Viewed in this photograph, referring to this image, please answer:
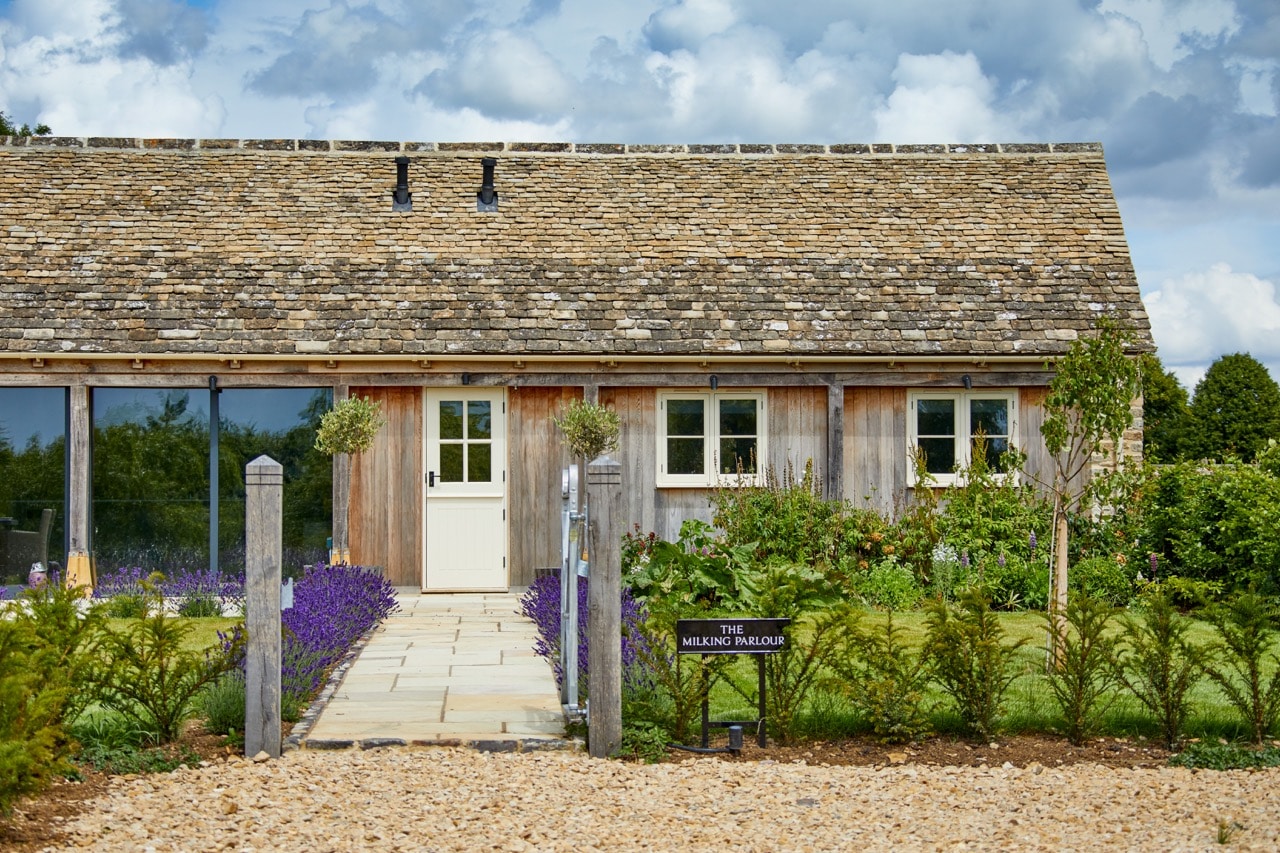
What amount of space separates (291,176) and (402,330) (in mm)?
4346

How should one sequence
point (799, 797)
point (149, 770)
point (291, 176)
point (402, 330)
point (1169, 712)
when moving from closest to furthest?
point (799, 797), point (149, 770), point (1169, 712), point (402, 330), point (291, 176)

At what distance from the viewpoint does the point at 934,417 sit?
15.9 metres

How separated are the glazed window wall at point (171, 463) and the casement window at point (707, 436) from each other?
4.05 m

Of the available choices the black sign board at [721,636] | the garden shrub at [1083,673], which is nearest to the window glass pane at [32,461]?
the black sign board at [721,636]

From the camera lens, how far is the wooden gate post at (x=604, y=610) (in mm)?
7320

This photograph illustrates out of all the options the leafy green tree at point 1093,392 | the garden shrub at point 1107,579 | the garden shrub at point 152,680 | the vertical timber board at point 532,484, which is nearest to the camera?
the garden shrub at point 152,680

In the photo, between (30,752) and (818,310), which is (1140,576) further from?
(30,752)

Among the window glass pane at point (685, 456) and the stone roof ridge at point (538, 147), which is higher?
the stone roof ridge at point (538, 147)

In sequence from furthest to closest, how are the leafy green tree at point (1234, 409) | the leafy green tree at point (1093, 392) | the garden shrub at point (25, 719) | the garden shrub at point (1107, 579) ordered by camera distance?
1. the leafy green tree at point (1234, 409)
2. the garden shrub at point (1107, 579)
3. the leafy green tree at point (1093, 392)
4. the garden shrub at point (25, 719)

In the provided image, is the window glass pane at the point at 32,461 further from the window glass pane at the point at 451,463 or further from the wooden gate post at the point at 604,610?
the wooden gate post at the point at 604,610

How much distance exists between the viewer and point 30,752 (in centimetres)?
589

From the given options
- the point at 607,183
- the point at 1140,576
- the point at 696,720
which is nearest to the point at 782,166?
the point at 607,183

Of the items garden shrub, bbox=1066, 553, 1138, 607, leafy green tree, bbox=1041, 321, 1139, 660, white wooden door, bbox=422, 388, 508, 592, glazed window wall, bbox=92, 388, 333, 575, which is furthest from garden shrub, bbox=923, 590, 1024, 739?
glazed window wall, bbox=92, 388, 333, 575

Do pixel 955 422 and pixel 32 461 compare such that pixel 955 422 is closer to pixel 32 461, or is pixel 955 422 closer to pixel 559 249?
pixel 559 249
